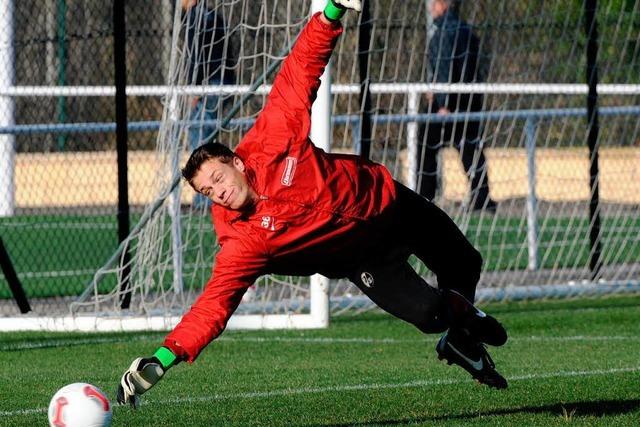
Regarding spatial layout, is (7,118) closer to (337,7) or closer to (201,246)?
(201,246)

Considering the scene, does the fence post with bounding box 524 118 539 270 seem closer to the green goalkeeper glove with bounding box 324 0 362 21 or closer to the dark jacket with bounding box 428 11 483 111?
the dark jacket with bounding box 428 11 483 111

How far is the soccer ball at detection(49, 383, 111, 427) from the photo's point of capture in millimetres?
5793

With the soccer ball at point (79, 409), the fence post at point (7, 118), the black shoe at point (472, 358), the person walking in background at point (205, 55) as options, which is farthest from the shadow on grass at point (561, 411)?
the fence post at point (7, 118)

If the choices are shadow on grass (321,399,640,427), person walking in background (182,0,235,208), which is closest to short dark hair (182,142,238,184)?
shadow on grass (321,399,640,427)

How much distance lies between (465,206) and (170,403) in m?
6.13

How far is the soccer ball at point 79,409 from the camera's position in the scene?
19.0 feet

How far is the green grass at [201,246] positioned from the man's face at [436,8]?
6.70ft

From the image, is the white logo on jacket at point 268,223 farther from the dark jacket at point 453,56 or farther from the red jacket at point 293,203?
the dark jacket at point 453,56

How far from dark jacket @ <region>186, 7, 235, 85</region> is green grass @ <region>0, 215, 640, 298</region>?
3.86 ft

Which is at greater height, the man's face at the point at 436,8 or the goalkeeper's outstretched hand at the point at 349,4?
the goalkeeper's outstretched hand at the point at 349,4

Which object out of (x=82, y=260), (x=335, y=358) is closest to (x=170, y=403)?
(x=335, y=358)

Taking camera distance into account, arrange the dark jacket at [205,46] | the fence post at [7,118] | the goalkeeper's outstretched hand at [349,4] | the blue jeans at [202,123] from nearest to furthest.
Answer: the goalkeeper's outstretched hand at [349,4] < the dark jacket at [205,46] < the blue jeans at [202,123] < the fence post at [7,118]

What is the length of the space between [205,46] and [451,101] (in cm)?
302

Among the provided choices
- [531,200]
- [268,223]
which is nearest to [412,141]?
[531,200]
